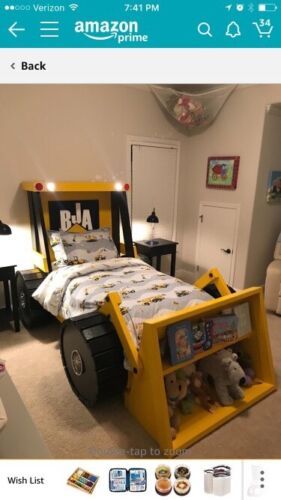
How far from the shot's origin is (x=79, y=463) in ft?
2.44

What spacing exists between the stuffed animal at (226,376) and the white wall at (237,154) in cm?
162

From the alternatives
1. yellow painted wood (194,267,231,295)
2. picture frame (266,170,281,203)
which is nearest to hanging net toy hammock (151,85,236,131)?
picture frame (266,170,281,203)

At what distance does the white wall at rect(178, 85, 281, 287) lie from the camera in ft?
9.16

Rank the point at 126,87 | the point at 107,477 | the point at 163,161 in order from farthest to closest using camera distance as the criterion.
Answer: the point at 163,161 → the point at 126,87 → the point at 107,477

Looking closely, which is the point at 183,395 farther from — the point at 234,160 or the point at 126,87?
the point at 126,87

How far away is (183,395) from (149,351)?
42 centimetres

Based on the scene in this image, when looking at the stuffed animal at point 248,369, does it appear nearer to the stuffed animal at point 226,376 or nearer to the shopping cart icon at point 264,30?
the stuffed animal at point 226,376

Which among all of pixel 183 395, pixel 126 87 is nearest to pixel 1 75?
pixel 183 395

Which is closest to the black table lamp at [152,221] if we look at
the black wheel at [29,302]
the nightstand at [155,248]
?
the nightstand at [155,248]

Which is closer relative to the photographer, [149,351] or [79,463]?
[79,463]

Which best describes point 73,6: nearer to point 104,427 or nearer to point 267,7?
point 267,7

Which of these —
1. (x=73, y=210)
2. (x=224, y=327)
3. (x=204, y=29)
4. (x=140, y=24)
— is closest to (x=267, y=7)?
(x=204, y=29)

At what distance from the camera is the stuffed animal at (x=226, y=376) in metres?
1.60

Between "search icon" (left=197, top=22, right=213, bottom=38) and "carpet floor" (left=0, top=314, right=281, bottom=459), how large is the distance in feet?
5.13
